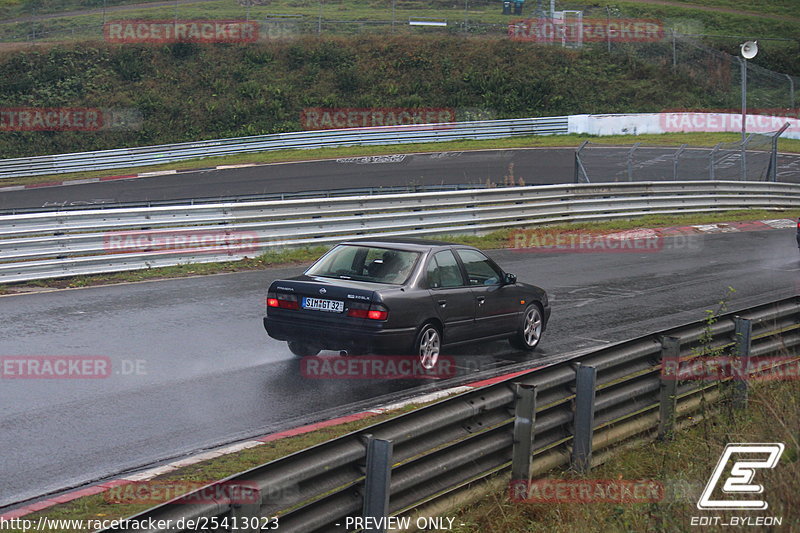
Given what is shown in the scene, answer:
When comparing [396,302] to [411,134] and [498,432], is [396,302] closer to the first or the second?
[498,432]

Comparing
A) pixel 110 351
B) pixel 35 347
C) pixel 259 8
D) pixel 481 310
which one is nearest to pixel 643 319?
pixel 481 310

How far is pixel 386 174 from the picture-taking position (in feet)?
116

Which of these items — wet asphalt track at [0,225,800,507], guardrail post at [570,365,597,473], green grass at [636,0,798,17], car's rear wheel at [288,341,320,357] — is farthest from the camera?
green grass at [636,0,798,17]

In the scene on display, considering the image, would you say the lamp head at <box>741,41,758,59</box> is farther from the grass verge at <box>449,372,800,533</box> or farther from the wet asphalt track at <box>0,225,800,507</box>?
the grass verge at <box>449,372,800,533</box>

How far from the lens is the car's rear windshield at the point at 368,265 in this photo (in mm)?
9859

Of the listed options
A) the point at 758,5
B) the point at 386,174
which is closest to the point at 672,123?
the point at 386,174

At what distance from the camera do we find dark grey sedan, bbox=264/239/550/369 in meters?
9.33

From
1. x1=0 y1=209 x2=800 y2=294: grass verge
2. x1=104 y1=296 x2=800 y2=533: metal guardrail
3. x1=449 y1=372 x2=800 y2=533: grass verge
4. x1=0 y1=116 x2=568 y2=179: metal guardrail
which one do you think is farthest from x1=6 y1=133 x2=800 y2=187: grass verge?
x1=449 y1=372 x2=800 y2=533: grass verge

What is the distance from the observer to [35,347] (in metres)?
10.4

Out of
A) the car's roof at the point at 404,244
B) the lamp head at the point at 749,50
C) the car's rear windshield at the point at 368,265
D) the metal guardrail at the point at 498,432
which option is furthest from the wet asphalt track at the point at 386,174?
the metal guardrail at the point at 498,432

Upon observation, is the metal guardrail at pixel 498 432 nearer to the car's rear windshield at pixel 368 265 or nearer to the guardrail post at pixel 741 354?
the guardrail post at pixel 741 354

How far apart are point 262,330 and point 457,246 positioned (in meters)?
2.85

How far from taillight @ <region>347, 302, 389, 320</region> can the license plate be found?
0.45 ft

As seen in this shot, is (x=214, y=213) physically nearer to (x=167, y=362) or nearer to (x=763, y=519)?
(x=167, y=362)
